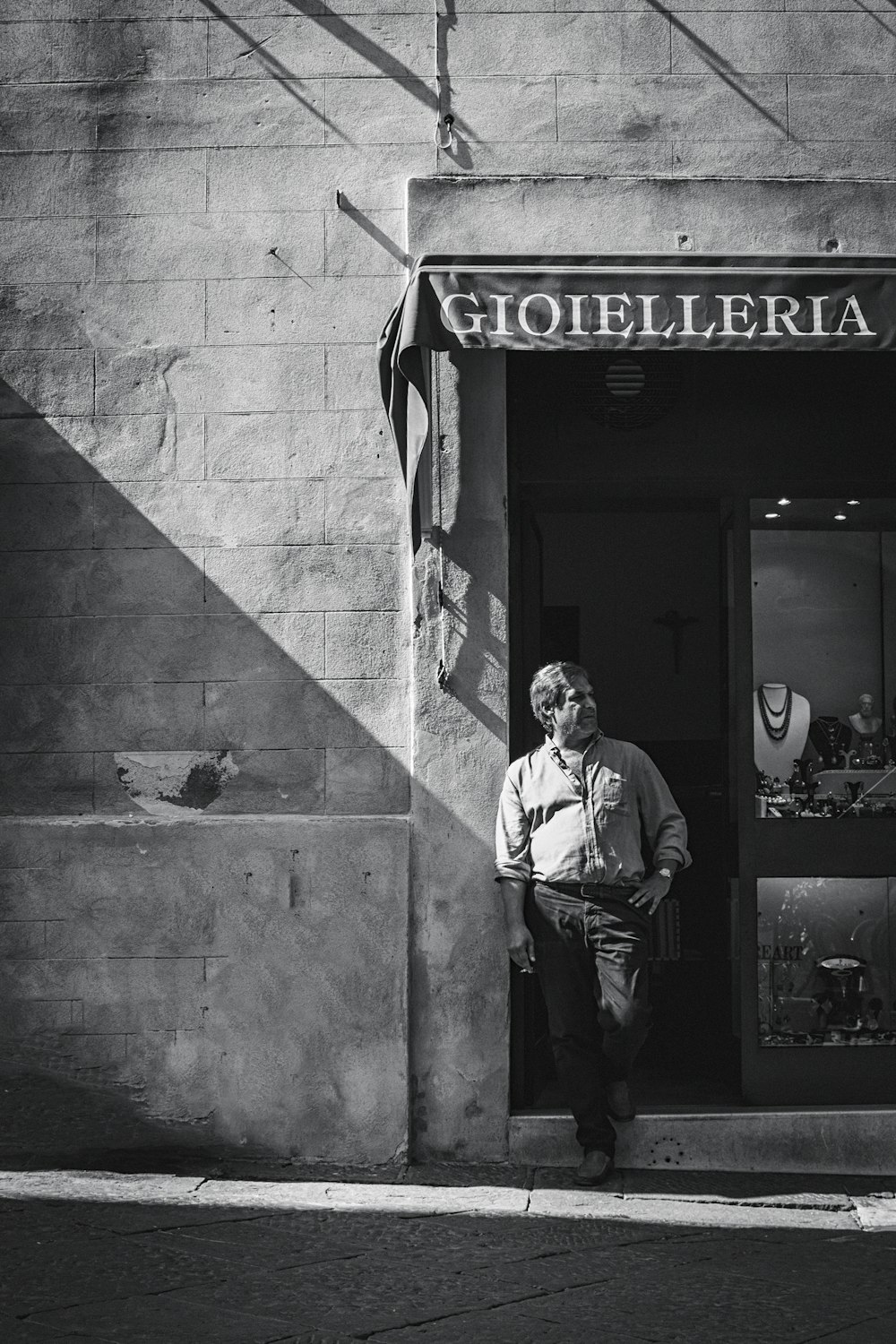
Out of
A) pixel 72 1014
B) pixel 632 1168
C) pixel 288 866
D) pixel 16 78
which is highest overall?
pixel 16 78

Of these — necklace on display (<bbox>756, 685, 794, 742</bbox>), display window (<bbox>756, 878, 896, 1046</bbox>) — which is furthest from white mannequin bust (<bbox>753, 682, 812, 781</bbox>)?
display window (<bbox>756, 878, 896, 1046</bbox>)

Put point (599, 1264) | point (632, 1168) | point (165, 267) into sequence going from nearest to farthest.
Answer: point (599, 1264) < point (632, 1168) < point (165, 267)

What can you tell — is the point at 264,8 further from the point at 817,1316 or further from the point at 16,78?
the point at 817,1316

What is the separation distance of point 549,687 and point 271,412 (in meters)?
1.77

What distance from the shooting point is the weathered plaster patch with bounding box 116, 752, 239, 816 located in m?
6.08

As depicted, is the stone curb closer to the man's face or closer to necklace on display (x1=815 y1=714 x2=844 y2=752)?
the man's face

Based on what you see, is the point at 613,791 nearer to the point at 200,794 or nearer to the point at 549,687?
the point at 549,687

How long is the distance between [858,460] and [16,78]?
→ 4220 millimetres

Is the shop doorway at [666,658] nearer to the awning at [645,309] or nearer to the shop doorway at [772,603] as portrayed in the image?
the shop doorway at [772,603]

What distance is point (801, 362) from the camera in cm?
644

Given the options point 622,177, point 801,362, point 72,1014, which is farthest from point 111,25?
point 72,1014

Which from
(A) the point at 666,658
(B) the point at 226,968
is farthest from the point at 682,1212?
(A) the point at 666,658

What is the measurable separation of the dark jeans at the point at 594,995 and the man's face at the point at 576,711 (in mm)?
674

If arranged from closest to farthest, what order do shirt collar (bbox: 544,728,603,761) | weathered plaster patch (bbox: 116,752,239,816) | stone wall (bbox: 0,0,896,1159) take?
shirt collar (bbox: 544,728,603,761), stone wall (bbox: 0,0,896,1159), weathered plaster patch (bbox: 116,752,239,816)
